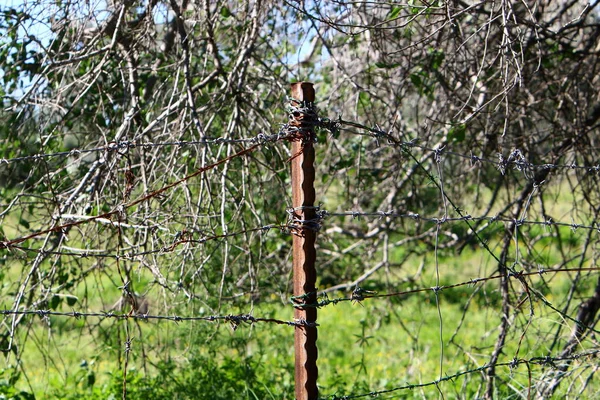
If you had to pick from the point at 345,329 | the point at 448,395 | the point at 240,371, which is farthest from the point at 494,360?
the point at 345,329

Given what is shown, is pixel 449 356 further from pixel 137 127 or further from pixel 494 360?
pixel 137 127

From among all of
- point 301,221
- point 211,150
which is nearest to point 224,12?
point 211,150

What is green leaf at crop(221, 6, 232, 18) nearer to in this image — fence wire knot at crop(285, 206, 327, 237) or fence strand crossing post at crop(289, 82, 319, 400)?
fence strand crossing post at crop(289, 82, 319, 400)

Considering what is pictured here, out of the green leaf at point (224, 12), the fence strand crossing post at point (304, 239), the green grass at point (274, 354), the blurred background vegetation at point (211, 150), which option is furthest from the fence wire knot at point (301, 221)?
the green leaf at point (224, 12)

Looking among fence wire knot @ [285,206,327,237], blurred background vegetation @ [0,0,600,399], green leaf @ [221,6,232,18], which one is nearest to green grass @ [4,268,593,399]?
blurred background vegetation @ [0,0,600,399]

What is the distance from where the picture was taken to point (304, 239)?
7.86ft

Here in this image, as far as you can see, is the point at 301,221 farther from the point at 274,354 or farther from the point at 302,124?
the point at 274,354

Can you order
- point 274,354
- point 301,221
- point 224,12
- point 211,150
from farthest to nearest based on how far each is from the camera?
point 274,354 → point 211,150 → point 224,12 → point 301,221

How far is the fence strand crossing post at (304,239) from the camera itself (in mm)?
2389

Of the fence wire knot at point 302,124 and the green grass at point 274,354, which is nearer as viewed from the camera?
the fence wire knot at point 302,124

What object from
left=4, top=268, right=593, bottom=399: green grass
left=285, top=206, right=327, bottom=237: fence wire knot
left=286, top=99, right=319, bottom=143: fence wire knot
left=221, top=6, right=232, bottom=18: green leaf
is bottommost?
left=4, top=268, right=593, bottom=399: green grass

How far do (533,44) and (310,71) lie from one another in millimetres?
1520

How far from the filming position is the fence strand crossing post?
2.39 metres

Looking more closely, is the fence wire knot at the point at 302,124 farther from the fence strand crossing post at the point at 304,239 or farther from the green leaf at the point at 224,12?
the green leaf at the point at 224,12
